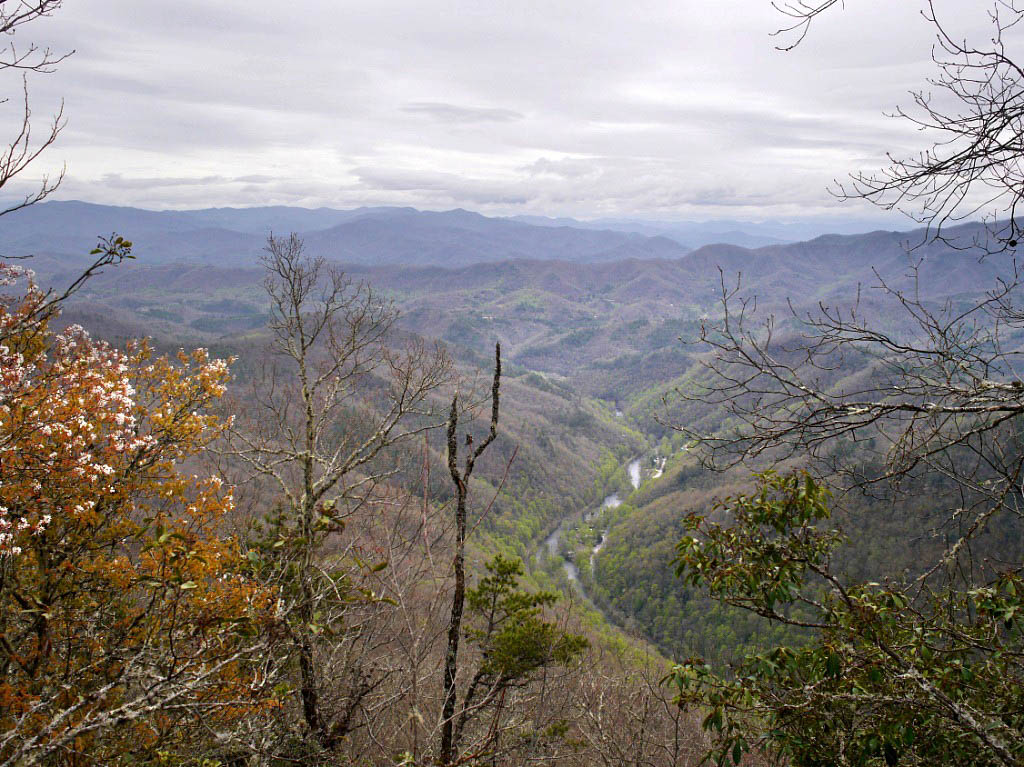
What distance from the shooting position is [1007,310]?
4.26 m

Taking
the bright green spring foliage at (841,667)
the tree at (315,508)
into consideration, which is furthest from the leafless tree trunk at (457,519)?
the bright green spring foliage at (841,667)

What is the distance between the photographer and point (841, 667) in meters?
4.53

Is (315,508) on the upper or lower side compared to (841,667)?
lower

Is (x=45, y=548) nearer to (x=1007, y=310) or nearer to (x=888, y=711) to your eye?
(x=888, y=711)

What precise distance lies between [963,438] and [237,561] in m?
7.50

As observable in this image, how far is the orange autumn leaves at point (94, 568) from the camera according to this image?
5.44m

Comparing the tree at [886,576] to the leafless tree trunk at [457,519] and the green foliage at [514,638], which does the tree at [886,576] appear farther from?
the green foliage at [514,638]

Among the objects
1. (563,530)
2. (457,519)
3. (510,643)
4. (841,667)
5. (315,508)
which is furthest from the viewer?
(563,530)

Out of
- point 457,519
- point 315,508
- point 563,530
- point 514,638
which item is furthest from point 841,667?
point 563,530

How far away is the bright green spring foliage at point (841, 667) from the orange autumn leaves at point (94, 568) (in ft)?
14.1

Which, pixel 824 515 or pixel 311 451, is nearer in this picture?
pixel 824 515

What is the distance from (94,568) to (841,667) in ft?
23.9

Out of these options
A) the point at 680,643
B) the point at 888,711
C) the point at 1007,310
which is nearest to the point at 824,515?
the point at 888,711

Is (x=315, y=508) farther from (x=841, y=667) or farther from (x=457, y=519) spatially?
(x=841, y=667)
